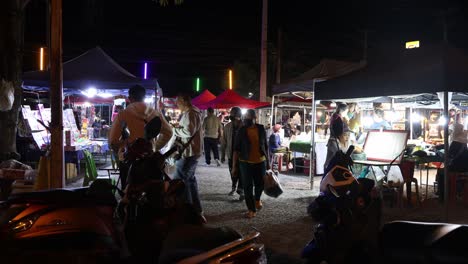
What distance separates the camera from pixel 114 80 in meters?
10.6

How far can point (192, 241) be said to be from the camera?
2.73 m

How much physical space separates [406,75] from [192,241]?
641cm

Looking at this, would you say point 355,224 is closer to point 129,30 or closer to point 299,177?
point 299,177

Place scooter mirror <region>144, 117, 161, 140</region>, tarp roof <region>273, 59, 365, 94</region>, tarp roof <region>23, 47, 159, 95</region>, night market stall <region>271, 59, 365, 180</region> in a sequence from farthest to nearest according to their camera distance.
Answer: tarp roof <region>273, 59, 365, 94</region>, night market stall <region>271, 59, 365, 180</region>, tarp roof <region>23, 47, 159, 95</region>, scooter mirror <region>144, 117, 161, 140</region>

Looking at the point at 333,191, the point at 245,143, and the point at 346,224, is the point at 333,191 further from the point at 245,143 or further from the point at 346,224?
the point at 245,143

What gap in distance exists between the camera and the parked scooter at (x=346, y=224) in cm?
358

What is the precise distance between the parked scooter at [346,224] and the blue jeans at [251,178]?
398 cm

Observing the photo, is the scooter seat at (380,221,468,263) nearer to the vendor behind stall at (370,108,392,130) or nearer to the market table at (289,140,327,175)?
the vendor behind stall at (370,108,392,130)

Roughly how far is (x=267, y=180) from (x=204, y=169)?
23.1ft

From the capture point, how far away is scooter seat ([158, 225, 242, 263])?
8.74 ft

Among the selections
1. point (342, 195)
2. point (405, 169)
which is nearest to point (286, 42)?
point (405, 169)

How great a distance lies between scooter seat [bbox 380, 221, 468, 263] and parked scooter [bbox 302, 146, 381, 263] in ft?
2.17

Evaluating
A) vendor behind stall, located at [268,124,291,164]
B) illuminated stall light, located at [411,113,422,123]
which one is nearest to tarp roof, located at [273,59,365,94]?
vendor behind stall, located at [268,124,291,164]

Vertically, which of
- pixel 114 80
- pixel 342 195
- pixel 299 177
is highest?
pixel 114 80
